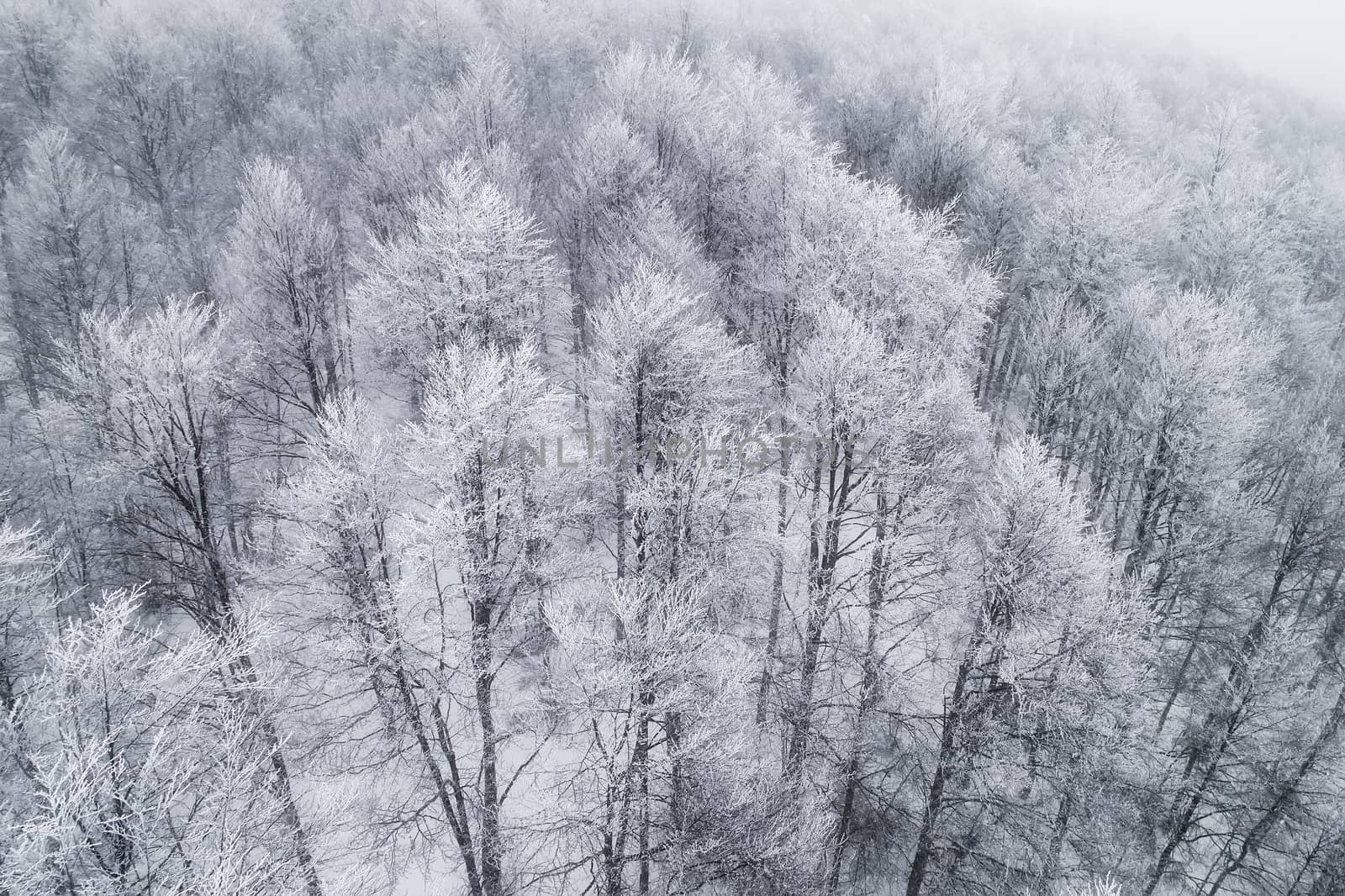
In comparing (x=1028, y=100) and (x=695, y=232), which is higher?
(x=1028, y=100)

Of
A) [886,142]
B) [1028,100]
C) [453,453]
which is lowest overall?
[453,453]

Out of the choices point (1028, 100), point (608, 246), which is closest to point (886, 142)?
point (1028, 100)

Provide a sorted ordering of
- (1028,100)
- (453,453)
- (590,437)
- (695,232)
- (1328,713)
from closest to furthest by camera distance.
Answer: (453,453) < (590,437) < (1328,713) < (695,232) < (1028,100)

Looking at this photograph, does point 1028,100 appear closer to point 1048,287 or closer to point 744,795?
point 1048,287

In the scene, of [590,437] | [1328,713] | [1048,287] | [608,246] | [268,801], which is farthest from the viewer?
[1048,287]

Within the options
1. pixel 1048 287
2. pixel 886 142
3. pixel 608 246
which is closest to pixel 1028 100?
pixel 886 142

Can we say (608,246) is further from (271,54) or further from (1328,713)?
(271,54)

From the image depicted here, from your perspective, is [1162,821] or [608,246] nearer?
[1162,821]
